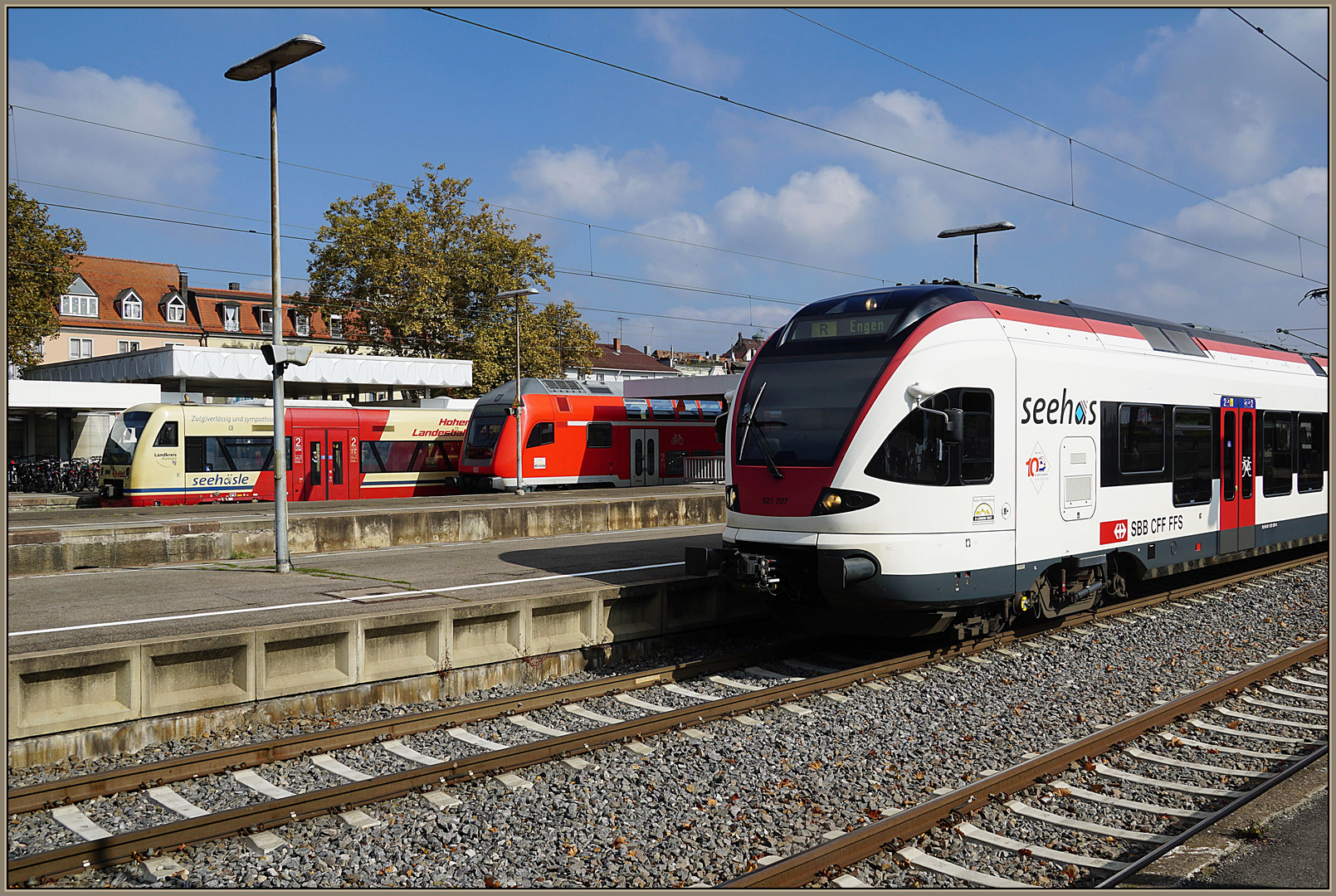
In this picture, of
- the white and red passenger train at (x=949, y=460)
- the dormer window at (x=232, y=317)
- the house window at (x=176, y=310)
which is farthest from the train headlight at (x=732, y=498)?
the house window at (x=176, y=310)

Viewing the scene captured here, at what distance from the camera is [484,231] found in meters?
45.2

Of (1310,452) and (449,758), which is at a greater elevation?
(1310,452)

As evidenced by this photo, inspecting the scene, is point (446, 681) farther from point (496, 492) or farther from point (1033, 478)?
point (496, 492)

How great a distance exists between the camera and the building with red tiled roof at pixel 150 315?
6438cm

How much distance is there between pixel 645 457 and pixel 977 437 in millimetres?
23271

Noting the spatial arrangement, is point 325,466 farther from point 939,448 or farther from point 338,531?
point 939,448

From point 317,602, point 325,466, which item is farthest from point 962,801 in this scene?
point 325,466

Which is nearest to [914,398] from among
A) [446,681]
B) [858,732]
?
[858,732]

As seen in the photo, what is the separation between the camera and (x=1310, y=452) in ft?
52.4

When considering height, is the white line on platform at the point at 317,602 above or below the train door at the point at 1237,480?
below

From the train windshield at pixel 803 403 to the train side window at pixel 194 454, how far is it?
63.8 ft

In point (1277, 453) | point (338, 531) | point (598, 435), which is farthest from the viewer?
point (598, 435)

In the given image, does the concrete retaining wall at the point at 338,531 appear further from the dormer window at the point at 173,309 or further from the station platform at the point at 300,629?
the dormer window at the point at 173,309

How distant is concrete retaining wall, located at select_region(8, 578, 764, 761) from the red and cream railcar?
16759 mm
